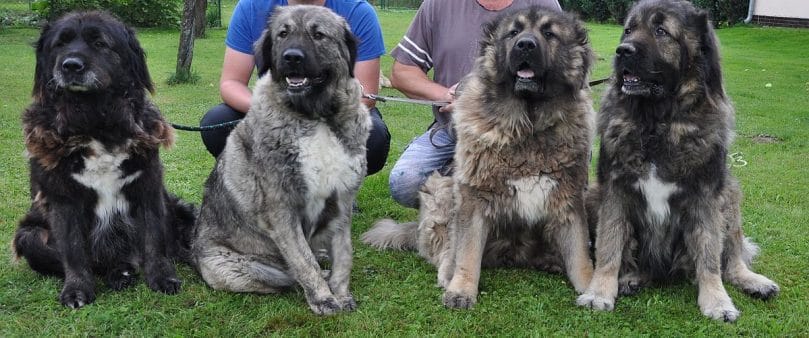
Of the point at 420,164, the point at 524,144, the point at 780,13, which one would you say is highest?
the point at 780,13

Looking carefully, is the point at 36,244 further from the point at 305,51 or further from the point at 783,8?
the point at 783,8

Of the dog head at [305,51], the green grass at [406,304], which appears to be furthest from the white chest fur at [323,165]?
the green grass at [406,304]

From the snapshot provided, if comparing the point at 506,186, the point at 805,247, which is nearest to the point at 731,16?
the point at 805,247

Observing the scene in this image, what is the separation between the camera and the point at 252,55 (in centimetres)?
439

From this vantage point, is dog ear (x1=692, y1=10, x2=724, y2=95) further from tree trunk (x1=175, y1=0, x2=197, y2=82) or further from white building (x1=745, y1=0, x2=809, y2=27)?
white building (x1=745, y1=0, x2=809, y2=27)

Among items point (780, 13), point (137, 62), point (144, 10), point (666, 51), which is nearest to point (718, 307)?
point (666, 51)

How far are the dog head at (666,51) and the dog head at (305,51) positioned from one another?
135 cm

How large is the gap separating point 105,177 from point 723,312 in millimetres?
3065

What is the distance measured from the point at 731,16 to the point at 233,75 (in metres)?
22.4

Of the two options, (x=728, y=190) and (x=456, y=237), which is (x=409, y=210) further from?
(x=728, y=190)

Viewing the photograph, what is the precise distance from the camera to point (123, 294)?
3.52 meters

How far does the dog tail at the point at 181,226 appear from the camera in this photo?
398 centimetres

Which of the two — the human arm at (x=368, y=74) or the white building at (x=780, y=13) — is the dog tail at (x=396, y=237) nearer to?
the human arm at (x=368, y=74)

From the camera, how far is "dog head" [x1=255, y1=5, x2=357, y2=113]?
3195 millimetres
